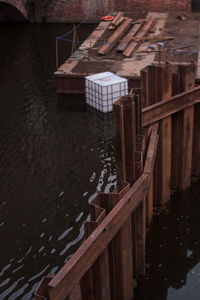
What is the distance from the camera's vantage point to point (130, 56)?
23969 mm

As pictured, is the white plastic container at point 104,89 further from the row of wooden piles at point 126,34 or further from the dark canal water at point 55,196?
the row of wooden piles at point 126,34

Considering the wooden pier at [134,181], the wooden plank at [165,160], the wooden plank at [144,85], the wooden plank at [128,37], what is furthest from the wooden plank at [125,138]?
the wooden plank at [128,37]

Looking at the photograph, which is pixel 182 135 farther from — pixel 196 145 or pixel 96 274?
pixel 96 274

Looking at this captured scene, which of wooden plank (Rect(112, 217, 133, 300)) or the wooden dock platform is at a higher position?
the wooden dock platform

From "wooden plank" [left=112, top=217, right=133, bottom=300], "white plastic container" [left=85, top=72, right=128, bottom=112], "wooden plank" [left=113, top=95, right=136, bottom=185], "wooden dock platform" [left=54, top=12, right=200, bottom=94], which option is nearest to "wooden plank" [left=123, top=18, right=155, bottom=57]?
"wooden dock platform" [left=54, top=12, right=200, bottom=94]

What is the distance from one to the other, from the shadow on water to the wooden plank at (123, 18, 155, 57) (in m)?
12.0

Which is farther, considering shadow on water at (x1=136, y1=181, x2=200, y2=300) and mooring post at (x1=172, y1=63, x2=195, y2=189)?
mooring post at (x1=172, y1=63, x2=195, y2=189)

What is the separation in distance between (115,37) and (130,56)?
2624 mm

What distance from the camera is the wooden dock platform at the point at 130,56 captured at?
21.6m

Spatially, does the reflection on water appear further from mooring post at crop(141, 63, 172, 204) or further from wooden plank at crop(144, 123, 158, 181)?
wooden plank at crop(144, 123, 158, 181)

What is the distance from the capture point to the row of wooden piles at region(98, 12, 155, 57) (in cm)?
2464

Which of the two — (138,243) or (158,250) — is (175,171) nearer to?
(158,250)

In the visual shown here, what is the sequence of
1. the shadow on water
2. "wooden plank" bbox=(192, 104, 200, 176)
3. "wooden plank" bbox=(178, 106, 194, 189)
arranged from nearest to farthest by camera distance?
1. the shadow on water
2. "wooden plank" bbox=(178, 106, 194, 189)
3. "wooden plank" bbox=(192, 104, 200, 176)

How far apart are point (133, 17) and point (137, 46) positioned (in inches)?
258
